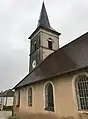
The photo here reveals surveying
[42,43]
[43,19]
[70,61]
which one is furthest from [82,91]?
[43,19]

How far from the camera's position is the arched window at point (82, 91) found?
728 cm

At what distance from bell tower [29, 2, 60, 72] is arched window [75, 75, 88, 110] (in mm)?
10775

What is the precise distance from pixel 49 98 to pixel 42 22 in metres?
17.4

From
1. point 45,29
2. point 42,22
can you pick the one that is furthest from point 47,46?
point 42,22

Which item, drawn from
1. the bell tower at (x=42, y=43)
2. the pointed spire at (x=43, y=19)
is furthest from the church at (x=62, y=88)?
the pointed spire at (x=43, y=19)

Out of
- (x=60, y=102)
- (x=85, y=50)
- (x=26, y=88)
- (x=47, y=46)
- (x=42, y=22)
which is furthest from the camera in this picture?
(x=42, y=22)

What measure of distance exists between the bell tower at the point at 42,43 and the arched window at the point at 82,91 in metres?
10.8

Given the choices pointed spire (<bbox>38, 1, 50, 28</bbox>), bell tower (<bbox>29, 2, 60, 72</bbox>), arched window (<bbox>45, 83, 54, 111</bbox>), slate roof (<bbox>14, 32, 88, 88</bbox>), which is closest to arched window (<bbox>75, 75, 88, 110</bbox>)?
slate roof (<bbox>14, 32, 88, 88</bbox>)

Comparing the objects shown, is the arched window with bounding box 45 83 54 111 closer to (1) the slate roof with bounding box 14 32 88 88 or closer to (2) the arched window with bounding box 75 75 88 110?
(1) the slate roof with bounding box 14 32 88 88

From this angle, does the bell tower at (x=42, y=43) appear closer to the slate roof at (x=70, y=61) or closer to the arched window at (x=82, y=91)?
the slate roof at (x=70, y=61)

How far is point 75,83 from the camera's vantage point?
768cm

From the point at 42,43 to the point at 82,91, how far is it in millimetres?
13272

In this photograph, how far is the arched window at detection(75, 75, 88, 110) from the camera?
7284 millimetres

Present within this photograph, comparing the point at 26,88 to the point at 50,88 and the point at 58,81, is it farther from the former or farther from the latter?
the point at 58,81
